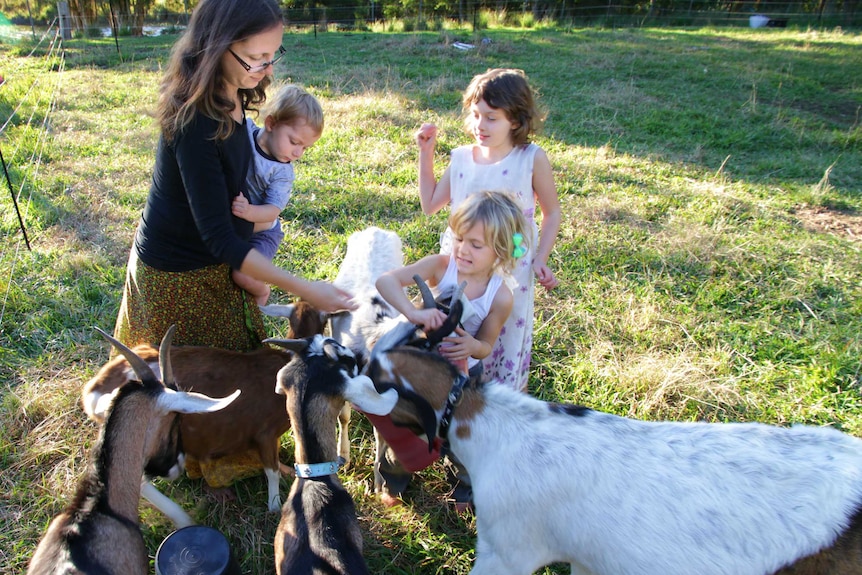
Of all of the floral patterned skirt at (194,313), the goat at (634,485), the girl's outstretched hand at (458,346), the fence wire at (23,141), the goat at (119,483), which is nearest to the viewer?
the goat at (634,485)

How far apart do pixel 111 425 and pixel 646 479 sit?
221 centimetres

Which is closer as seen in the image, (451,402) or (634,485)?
(634,485)

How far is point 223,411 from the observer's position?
2.95 meters

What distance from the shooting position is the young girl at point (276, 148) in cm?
335

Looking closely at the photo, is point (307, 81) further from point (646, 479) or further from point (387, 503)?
point (646, 479)

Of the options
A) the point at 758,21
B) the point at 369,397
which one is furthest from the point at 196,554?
the point at 758,21

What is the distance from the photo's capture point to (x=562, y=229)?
5578 mm

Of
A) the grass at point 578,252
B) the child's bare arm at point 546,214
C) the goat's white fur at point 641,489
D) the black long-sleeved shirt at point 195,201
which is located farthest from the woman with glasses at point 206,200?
the child's bare arm at point 546,214

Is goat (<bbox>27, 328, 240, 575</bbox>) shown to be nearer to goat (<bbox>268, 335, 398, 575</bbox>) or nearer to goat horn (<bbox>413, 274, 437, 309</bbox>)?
goat (<bbox>268, 335, 398, 575</bbox>)

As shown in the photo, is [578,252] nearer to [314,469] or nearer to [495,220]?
[495,220]

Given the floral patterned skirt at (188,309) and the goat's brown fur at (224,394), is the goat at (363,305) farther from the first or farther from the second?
the goat's brown fur at (224,394)

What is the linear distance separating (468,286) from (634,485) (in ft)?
4.30

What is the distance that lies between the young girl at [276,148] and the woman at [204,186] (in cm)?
24

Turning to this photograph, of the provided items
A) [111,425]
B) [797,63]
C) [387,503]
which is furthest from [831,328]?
[797,63]
